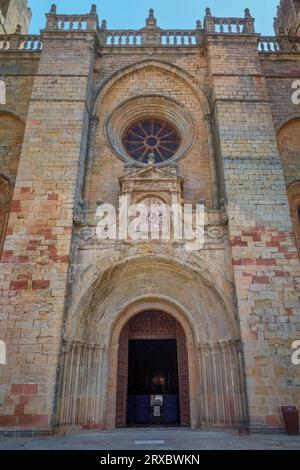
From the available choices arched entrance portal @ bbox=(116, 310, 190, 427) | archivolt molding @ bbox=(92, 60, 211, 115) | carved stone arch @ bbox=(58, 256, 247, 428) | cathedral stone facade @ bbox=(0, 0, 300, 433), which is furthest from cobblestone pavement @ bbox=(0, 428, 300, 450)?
archivolt molding @ bbox=(92, 60, 211, 115)

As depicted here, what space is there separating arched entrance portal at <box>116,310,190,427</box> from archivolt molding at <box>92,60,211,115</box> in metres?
5.87

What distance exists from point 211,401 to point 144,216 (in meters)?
4.00

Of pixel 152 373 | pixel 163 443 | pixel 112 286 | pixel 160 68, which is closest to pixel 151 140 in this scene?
pixel 160 68

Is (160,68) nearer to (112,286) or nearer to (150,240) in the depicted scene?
(150,240)

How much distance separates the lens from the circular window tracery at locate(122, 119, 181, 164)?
968 cm

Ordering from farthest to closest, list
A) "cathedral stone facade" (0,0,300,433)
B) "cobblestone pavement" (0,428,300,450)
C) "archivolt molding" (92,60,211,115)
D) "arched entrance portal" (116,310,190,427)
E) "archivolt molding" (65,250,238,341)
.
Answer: "archivolt molding" (92,60,211,115) < "arched entrance portal" (116,310,190,427) < "archivolt molding" (65,250,238,341) < "cathedral stone facade" (0,0,300,433) < "cobblestone pavement" (0,428,300,450)

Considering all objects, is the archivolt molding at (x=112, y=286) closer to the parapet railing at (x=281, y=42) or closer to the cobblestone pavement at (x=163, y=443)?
the cobblestone pavement at (x=163, y=443)

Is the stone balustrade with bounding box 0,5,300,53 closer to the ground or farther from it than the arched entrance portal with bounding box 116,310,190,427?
farther from it

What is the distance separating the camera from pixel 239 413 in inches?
243

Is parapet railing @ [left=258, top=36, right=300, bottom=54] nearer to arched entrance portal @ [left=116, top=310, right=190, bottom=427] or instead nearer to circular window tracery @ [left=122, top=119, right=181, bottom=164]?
circular window tracery @ [left=122, top=119, right=181, bottom=164]

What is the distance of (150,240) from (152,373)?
535 centimetres

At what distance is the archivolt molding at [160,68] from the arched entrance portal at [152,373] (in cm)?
587
